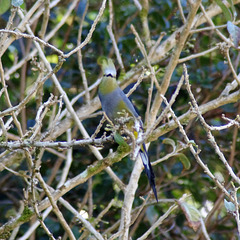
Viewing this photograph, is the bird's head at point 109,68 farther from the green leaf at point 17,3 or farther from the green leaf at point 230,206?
the green leaf at point 230,206

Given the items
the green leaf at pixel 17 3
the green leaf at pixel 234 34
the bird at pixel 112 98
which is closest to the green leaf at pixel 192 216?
the bird at pixel 112 98

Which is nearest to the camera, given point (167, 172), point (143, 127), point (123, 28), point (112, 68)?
point (143, 127)

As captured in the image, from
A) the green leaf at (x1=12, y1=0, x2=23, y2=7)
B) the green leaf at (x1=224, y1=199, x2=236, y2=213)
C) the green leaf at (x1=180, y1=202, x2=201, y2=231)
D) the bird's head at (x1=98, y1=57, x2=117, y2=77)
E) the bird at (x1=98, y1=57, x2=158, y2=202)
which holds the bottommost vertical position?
the green leaf at (x1=180, y1=202, x2=201, y2=231)

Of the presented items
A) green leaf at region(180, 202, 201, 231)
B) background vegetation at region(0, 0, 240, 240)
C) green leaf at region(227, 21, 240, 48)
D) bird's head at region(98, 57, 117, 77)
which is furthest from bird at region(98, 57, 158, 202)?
green leaf at region(227, 21, 240, 48)

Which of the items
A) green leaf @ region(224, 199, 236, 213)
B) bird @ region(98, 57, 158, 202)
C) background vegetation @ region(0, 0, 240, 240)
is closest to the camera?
green leaf @ region(224, 199, 236, 213)

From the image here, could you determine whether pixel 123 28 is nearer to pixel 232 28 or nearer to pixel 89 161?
pixel 89 161

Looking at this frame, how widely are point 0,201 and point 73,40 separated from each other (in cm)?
122

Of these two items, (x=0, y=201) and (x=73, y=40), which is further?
(x=73, y=40)

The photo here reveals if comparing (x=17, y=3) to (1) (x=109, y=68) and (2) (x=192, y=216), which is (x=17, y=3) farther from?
(2) (x=192, y=216)

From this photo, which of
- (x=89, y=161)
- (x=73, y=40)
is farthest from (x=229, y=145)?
(x=73, y=40)

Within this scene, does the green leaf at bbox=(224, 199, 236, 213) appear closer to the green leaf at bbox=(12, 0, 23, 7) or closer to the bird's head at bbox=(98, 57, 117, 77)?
the green leaf at bbox=(12, 0, 23, 7)

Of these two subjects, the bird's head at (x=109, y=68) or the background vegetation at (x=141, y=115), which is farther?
the background vegetation at (x=141, y=115)

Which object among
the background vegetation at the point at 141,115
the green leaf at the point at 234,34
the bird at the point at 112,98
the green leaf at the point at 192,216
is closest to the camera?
the green leaf at the point at 234,34

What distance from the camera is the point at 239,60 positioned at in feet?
10.8
